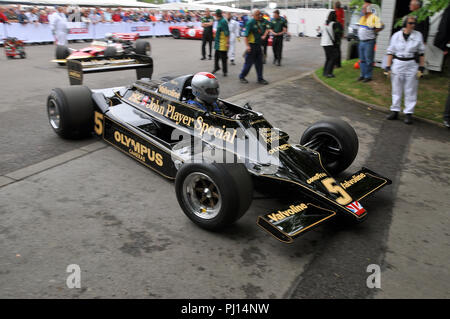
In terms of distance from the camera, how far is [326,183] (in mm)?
3859

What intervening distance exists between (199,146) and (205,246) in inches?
55.8

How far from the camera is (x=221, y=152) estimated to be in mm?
3730

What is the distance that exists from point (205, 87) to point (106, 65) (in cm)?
279

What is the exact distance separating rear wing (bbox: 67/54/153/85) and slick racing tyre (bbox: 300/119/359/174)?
3.48 meters

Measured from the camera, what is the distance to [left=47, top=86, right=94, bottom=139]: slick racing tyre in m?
5.35

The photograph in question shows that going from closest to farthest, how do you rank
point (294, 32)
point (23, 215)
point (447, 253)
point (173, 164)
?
1. point (447, 253)
2. point (23, 215)
3. point (173, 164)
4. point (294, 32)

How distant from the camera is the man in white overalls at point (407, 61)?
686 centimetres

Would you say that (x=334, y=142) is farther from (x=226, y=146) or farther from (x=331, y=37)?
(x=331, y=37)

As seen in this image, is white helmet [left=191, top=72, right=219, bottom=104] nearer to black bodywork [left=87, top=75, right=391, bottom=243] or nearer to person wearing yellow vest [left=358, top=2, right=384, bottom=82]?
black bodywork [left=87, top=75, right=391, bottom=243]

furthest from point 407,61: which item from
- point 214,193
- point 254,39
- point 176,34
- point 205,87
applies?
point 176,34

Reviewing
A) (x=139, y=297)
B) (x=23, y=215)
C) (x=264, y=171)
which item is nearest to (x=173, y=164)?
(x=264, y=171)

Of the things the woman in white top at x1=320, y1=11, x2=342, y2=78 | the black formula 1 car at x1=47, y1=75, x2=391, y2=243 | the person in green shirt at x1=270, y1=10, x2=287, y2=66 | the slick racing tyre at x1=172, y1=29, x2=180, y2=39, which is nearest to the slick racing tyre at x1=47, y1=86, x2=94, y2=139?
the black formula 1 car at x1=47, y1=75, x2=391, y2=243

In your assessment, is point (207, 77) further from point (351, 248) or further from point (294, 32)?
point (294, 32)

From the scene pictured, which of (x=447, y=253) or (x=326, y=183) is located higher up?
(x=326, y=183)
